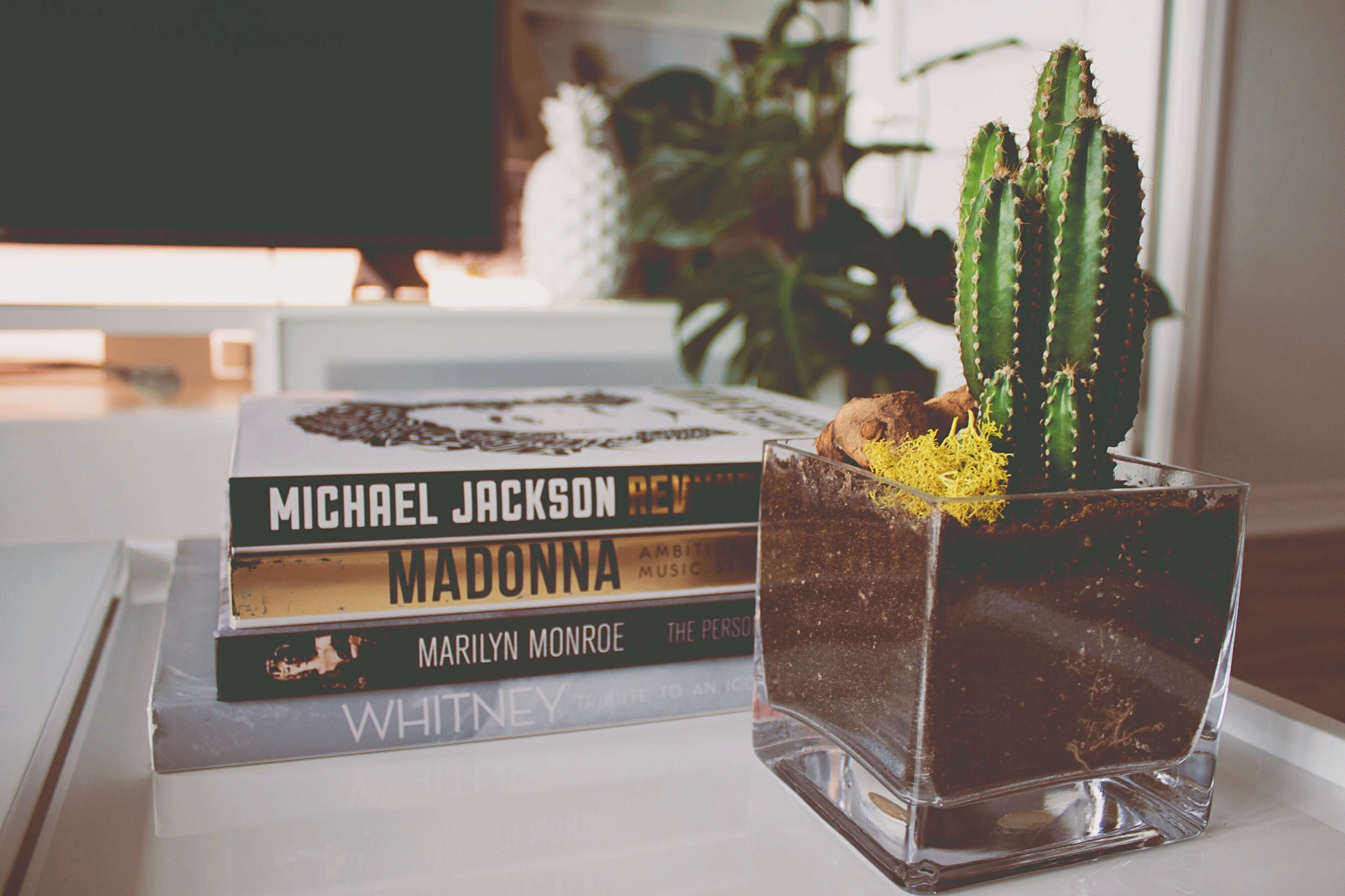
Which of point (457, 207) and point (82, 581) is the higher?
point (457, 207)

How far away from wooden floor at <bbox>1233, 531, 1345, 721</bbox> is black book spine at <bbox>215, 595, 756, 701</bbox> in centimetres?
29

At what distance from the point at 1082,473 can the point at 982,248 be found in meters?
0.08

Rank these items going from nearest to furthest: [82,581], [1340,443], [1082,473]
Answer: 1. [1082,473]
2. [82,581]
3. [1340,443]

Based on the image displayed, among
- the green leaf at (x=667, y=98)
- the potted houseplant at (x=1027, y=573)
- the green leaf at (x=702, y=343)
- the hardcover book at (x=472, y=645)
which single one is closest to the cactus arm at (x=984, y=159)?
the potted houseplant at (x=1027, y=573)

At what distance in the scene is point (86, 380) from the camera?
4.06 feet

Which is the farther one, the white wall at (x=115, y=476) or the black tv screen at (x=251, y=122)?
the black tv screen at (x=251, y=122)

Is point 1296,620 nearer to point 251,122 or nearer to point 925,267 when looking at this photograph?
point 925,267

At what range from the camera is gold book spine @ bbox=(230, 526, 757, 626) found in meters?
0.37

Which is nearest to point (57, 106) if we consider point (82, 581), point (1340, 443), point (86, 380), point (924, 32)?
point (86, 380)

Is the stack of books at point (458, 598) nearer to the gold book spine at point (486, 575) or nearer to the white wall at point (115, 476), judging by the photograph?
the gold book spine at point (486, 575)

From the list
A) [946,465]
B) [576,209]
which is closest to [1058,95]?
[946,465]

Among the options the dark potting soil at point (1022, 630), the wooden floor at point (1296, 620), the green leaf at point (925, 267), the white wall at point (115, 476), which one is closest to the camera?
the dark potting soil at point (1022, 630)

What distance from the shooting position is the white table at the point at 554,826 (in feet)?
0.95

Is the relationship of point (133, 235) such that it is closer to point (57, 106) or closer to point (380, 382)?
point (57, 106)
